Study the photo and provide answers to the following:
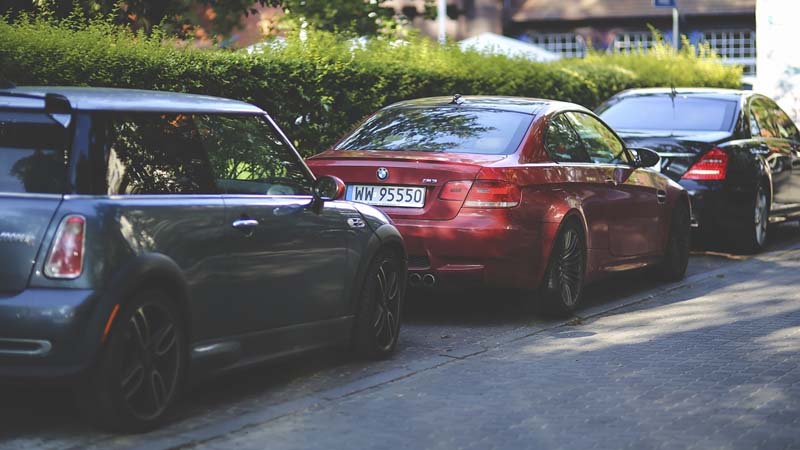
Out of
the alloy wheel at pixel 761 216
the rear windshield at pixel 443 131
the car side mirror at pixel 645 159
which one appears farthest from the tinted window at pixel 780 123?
the rear windshield at pixel 443 131

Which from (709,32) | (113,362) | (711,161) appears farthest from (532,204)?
(709,32)

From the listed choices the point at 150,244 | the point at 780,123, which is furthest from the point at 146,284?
the point at 780,123

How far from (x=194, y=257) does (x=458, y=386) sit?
5.77ft

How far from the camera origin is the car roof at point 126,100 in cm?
634

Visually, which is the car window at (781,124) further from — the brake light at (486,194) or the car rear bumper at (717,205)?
the brake light at (486,194)

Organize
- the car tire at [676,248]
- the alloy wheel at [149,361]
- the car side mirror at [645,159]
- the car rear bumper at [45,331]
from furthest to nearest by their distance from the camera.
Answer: the car tire at [676,248], the car side mirror at [645,159], the alloy wheel at [149,361], the car rear bumper at [45,331]

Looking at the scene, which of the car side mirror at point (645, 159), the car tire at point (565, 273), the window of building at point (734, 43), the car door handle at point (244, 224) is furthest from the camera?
the window of building at point (734, 43)

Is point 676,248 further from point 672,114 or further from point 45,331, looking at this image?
point 45,331

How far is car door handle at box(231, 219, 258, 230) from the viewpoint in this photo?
6.82 meters

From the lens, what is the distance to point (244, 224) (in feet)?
22.5

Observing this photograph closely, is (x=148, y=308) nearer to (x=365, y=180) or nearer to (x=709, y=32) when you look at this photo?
(x=365, y=180)

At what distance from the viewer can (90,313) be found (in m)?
5.87

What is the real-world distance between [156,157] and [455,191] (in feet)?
10.4

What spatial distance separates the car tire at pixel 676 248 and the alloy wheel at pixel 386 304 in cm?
425
